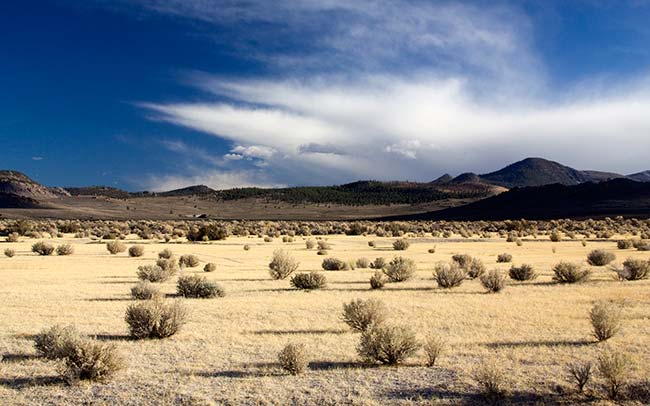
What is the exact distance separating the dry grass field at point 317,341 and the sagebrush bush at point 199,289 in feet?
1.72

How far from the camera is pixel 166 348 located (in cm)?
1222

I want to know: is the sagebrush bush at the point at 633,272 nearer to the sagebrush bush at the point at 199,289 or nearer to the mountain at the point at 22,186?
the sagebrush bush at the point at 199,289

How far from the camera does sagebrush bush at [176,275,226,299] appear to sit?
762 inches

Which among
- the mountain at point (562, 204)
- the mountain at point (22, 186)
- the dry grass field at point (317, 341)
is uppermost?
the mountain at point (22, 186)

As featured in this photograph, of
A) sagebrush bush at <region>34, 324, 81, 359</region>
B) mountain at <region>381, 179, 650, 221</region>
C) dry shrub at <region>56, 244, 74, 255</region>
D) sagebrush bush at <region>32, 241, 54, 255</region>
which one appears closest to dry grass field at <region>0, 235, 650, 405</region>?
sagebrush bush at <region>34, 324, 81, 359</region>

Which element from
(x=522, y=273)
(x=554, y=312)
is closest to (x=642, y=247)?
(x=522, y=273)

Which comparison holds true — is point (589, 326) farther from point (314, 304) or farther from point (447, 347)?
point (314, 304)

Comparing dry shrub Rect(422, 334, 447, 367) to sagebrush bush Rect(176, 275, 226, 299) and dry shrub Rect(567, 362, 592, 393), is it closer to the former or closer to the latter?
dry shrub Rect(567, 362, 592, 393)

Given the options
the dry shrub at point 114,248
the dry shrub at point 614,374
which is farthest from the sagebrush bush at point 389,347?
the dry shrub at point 114,248

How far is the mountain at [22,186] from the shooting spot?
552ft

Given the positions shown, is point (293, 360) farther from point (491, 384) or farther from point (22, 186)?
point (22, 186)

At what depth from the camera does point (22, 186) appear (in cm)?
17338

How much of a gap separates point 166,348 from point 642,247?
36978mm

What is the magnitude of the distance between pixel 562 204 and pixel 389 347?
376 ft
